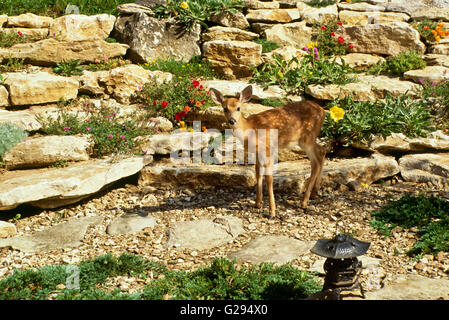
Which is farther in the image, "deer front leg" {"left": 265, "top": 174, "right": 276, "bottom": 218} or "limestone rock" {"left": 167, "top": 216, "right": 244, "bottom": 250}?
"deer front leg" {"left": 265, "top": 174, "right": 276, "bottom": 218}

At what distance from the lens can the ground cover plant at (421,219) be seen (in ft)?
17.5

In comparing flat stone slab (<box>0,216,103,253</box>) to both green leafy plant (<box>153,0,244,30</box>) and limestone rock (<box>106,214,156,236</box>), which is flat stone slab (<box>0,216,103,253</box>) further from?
green leafy plant (<box>153,0,244,30</box>)

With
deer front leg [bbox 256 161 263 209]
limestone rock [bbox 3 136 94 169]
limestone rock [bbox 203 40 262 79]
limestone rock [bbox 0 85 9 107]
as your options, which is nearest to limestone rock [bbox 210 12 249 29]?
limestone rock [bbox 203 40 262 79]

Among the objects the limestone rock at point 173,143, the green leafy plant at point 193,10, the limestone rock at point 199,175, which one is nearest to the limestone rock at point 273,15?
the green leafy plant at point 193,10

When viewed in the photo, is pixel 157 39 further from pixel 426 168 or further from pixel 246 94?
pixel 426 168

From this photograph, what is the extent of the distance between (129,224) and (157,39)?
610cm

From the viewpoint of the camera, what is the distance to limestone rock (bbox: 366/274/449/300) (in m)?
4.29

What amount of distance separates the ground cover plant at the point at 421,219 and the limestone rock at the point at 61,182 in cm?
416

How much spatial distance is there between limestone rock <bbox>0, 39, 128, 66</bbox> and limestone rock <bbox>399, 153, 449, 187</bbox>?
23.3 feet

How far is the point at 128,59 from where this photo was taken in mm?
11086

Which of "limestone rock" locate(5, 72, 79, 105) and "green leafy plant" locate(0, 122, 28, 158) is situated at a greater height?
"limestone rock" locate(5, 72, 79, 105)

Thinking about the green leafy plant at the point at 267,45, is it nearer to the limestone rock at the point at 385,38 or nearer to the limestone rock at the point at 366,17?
the limestone rock at the point at 385,38

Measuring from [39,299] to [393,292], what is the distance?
3602 millimetres
